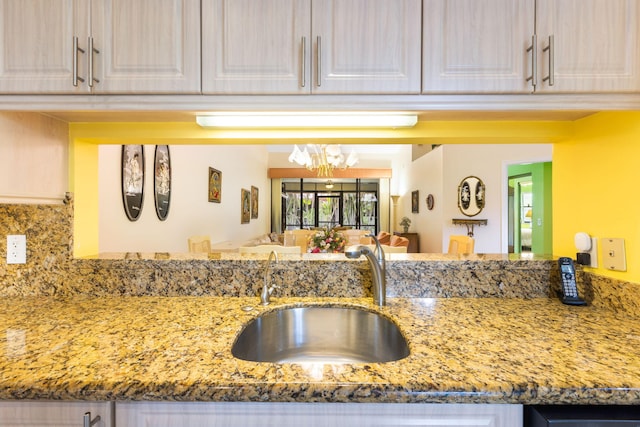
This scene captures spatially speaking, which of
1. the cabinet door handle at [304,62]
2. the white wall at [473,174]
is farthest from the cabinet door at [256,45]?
the white wall at [473,174]

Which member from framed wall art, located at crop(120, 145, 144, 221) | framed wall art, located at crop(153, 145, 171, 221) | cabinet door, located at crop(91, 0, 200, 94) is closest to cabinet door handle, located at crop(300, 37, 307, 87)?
cabinet door, located at crop(91, 0, 200, 94)

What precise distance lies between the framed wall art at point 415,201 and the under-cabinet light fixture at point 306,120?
600 cm

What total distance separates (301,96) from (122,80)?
1.75 ft

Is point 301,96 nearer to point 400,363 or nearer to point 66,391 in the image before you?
point 400,363

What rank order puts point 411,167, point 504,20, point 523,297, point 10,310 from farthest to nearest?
point 411,167
point 523,297
point 10,310
point 504,20

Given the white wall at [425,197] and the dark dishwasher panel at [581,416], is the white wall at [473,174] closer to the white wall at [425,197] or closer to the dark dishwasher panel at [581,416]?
the white wall at [425,197]

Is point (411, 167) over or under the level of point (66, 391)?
over

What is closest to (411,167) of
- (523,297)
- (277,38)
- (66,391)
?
(523,297)

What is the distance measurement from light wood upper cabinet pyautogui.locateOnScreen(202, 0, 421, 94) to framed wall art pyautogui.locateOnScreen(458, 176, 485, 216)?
4811 mm

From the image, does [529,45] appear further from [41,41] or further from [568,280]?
[41,41]

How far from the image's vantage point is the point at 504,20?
941mm

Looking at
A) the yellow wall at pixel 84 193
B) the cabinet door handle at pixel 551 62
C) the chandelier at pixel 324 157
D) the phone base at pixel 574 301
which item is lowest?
the phone base at pixel 574 301

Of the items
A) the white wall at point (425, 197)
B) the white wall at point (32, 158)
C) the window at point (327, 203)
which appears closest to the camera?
the white wall at point (32, 158)

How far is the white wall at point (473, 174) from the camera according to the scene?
16.2ft
